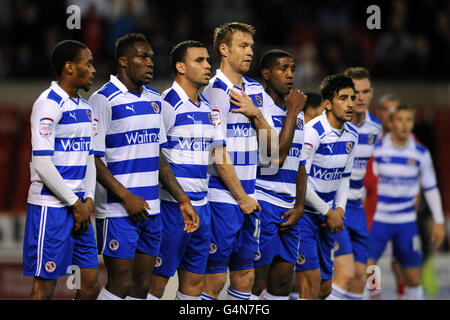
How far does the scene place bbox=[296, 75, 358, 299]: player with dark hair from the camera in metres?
6.68

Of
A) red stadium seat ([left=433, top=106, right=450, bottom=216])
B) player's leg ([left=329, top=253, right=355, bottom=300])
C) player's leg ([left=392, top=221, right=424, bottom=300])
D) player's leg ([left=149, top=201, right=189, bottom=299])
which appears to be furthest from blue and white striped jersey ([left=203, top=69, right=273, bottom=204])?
red stadium seat ([left=433, top=106, right=450, bottom=216])

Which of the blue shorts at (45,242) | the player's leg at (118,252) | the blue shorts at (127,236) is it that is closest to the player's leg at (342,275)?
the blue shorts at (127,236)

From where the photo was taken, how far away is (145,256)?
5629mm

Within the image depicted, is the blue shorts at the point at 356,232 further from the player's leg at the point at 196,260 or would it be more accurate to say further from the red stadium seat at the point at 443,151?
the red stadium seat at the point at 443,151

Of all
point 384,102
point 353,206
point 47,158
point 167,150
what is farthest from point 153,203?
point 384,102

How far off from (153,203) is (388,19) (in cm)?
855

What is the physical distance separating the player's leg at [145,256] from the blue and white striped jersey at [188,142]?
29 cm

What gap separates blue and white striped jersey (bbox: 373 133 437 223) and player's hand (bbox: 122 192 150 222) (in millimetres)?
3896

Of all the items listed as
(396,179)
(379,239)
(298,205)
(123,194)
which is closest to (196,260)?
(123,194)

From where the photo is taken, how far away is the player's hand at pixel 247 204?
19.2 feet

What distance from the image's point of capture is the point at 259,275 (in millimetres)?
6207

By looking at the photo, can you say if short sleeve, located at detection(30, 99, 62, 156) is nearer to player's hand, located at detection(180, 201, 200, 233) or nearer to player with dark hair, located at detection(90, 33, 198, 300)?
player with dark hair, located at detection(90, 33, 198, 300)

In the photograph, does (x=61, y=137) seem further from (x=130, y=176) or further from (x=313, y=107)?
(x=313, y=107)
